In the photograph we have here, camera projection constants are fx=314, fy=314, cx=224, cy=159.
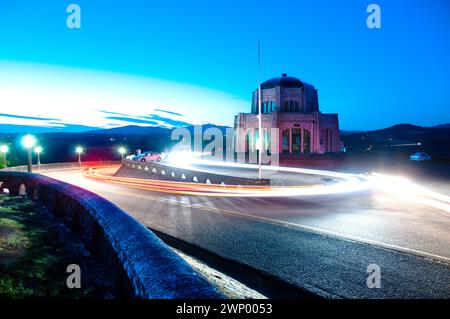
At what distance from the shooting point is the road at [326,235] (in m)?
5.80

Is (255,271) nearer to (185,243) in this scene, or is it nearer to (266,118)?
(185,243)

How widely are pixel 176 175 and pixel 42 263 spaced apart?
25.9 m

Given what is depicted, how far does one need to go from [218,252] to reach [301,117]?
4337cm

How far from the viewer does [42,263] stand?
495 cm

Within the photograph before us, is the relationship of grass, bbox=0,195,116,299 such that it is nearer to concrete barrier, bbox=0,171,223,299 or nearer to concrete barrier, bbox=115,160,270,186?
concrete barrier, bbox=0,171,223,299

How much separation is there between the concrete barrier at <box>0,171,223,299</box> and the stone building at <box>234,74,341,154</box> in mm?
41772

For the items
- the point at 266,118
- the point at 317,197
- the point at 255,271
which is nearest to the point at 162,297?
the point at 255,271

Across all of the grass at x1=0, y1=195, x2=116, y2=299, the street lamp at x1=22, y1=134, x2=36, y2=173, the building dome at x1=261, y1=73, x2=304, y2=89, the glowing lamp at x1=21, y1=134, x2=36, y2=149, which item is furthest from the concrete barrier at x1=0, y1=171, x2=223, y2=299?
the building dome at x1=261, y1=73, x2=304, y2=89

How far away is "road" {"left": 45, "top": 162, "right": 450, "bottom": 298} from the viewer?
580cm

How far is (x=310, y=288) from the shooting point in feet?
18.0

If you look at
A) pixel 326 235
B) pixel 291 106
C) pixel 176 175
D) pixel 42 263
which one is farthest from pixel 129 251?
pixel 291 106

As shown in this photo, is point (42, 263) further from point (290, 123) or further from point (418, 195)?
point (290, 123)

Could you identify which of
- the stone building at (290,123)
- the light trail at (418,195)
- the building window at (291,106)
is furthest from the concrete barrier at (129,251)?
the building window at (291,106)
